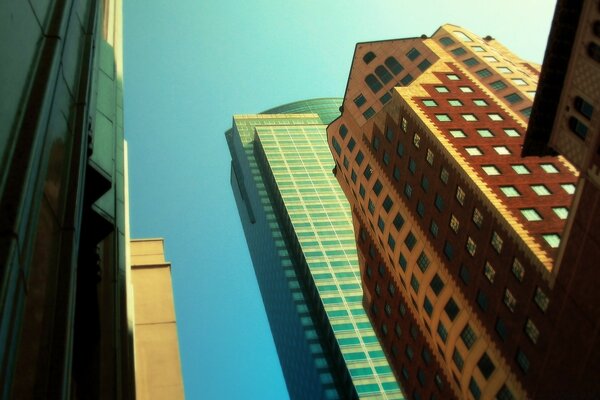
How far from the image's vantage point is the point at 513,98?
191ft

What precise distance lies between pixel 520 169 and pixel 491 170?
8.09 ft

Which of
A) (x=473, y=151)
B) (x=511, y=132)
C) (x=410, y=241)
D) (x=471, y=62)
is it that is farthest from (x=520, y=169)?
A: (x=471, y=62)

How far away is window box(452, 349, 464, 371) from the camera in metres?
46.2

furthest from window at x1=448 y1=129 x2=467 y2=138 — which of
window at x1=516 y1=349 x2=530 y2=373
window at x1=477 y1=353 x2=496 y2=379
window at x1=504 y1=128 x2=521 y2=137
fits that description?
window at x1=516 y1=349 x2=530 y2=373

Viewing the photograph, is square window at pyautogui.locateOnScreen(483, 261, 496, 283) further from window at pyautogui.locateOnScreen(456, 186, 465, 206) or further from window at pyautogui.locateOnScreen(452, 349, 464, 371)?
window at pyautogui.locateOnScreen(452, 349, 464, 371)

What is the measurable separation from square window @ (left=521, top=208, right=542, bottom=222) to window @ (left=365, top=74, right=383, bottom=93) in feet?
87.0

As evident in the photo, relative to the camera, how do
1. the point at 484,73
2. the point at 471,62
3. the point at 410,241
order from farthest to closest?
1. the point at 471,62
2. the point at 484,73
3. the point at 410,241

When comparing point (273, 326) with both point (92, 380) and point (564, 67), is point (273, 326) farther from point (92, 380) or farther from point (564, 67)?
A: point (92, 380)

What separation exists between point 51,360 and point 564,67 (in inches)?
1304

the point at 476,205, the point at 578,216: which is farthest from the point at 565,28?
the point at 476,205

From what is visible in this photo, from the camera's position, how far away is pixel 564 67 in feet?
109

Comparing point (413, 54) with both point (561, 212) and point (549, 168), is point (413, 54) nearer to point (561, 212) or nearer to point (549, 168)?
point (549, 168)

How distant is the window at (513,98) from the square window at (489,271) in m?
22.0

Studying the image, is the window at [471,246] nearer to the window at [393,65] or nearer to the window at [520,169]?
the window at [520,169]
